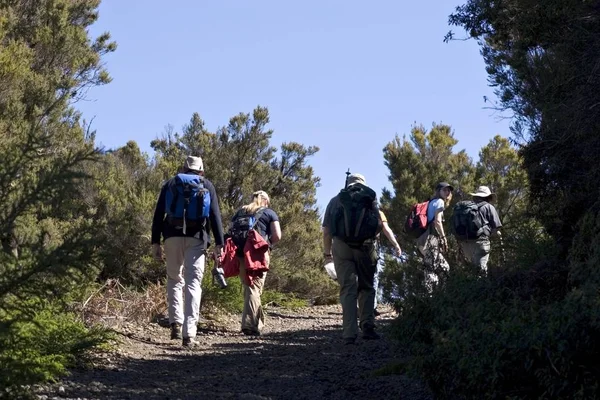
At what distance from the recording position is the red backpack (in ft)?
45.2

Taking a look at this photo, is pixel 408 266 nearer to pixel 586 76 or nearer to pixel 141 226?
pixel 586 76

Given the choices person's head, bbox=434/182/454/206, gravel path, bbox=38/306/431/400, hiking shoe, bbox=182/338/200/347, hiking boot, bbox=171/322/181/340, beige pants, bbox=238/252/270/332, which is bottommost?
gravel path, bbox=38/306/431/400

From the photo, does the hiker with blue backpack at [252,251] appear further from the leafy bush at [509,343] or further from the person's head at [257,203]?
the leafy bush at [509,343]

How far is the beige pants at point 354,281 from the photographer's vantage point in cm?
1062

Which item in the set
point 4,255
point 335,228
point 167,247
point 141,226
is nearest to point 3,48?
point 141,226

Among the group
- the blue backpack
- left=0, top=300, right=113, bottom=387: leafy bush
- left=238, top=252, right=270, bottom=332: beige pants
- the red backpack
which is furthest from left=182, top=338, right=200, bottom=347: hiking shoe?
the red backpack

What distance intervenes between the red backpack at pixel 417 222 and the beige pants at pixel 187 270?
4.05m

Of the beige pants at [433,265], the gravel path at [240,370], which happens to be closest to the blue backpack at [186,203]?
the gravel path at [240,370]

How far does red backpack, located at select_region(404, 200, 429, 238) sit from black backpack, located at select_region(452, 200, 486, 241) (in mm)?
930

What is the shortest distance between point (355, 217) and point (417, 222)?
3.40m

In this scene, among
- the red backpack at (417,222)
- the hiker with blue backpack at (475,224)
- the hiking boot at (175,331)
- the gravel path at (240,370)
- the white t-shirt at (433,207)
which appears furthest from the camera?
the red backpack at (417,222)

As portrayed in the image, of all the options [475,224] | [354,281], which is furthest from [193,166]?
[475,224]

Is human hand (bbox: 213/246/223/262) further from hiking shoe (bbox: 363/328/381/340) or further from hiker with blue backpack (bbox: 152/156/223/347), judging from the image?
hiking shoe (bbox: 363/328/381/340)

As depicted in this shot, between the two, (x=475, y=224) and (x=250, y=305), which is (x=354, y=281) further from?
(x=475, y=224)
